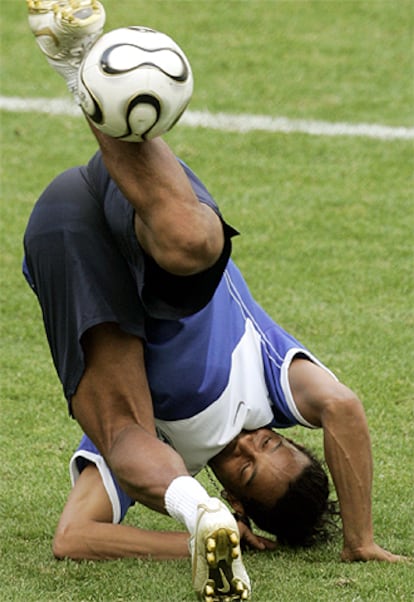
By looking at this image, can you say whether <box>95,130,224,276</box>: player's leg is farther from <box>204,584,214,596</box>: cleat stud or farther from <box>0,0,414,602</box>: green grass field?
<box>0,0,414,602</box>: green grass field

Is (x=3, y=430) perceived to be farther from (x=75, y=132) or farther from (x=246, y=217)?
(x=75, y=132)

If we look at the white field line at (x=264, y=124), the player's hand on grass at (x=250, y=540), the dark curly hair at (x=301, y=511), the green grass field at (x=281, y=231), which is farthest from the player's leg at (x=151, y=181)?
the white field line at (x=264, y=124)

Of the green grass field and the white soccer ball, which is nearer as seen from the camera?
the white soccer ball

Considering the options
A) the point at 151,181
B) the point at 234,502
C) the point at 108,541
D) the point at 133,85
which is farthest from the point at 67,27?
the point at 234,502

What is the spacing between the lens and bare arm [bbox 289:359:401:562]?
5062 mm

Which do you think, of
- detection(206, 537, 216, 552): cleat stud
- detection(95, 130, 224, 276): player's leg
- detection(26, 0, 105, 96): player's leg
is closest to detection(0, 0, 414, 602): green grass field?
detection(206, 537, 216, 552): cleat stud

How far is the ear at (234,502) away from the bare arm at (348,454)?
51cm

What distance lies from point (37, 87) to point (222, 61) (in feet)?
5.28

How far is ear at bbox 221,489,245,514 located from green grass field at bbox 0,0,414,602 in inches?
9.2

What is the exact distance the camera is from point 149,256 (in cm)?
468

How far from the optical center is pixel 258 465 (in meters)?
5.30

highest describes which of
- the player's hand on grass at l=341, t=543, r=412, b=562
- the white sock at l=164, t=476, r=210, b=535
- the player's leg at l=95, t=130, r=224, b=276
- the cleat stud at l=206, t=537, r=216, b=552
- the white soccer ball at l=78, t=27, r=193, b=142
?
the white soccer ball at l=78, t=27, r=193, b=142

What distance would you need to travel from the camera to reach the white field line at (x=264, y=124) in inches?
433

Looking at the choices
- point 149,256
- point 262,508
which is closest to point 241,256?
point 262,508
